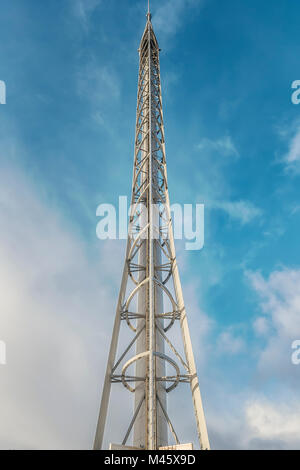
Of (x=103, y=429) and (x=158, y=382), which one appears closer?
(x=103, y=429)

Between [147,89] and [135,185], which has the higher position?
[147,89]

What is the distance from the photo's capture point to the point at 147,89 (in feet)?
114

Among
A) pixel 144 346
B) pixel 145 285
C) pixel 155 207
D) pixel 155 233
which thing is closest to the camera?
Answer: pixel 144 346

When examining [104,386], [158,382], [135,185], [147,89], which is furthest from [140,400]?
[147,89]

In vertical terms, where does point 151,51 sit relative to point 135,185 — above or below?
above

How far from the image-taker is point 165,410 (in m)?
19.2
